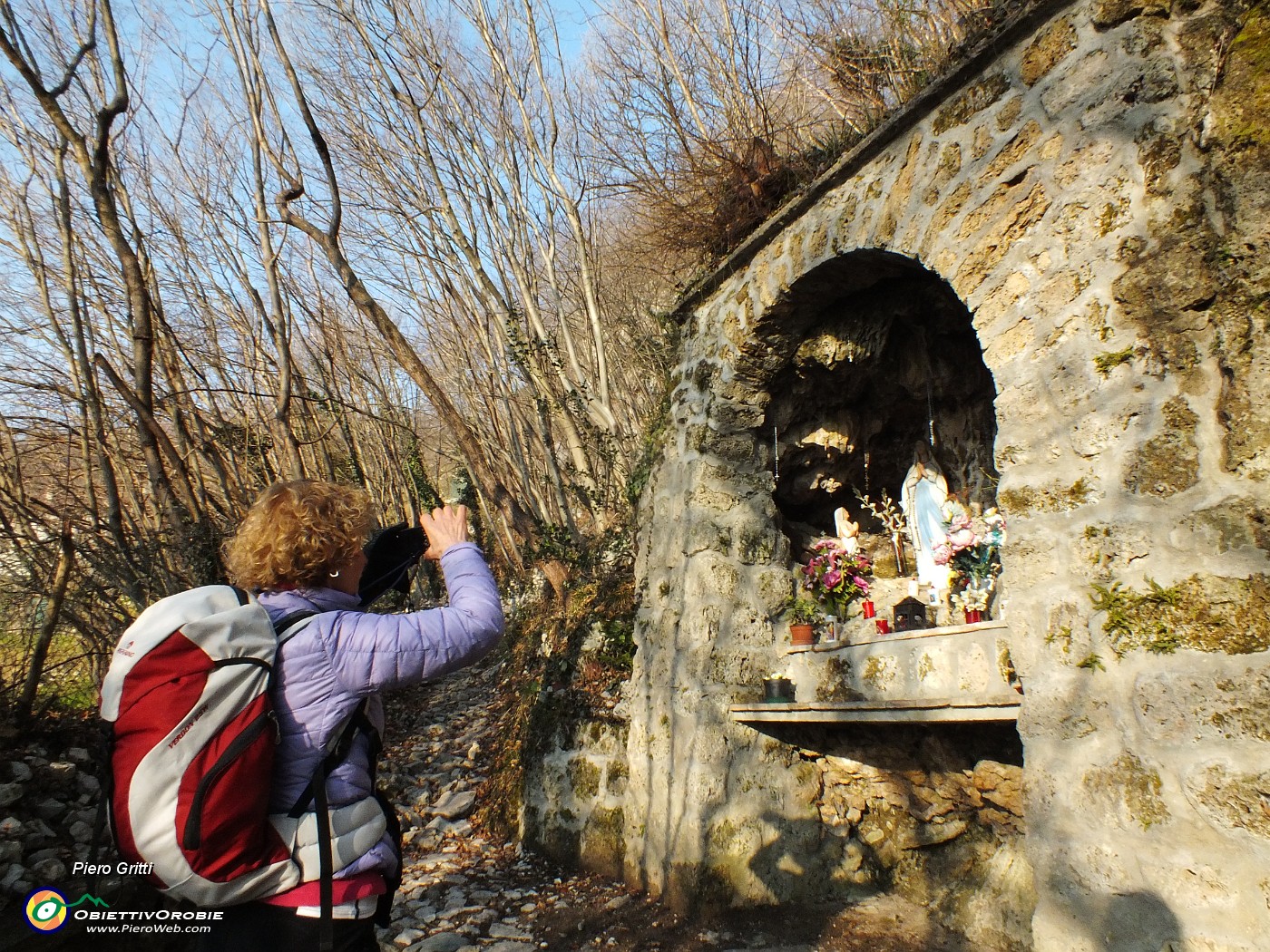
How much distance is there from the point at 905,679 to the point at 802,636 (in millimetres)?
669

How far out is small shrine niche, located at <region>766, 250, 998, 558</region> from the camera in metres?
4.09

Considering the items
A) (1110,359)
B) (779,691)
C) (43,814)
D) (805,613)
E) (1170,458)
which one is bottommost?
(43,814)

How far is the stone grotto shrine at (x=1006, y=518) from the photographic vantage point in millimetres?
2059

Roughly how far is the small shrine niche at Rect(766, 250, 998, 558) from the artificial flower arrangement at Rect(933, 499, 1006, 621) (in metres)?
0.49

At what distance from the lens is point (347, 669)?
151cm

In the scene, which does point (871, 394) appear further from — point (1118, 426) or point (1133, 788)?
point (1133, 788)

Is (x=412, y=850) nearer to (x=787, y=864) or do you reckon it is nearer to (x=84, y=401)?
(x=787, y=864)

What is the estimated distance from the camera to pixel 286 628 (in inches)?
59.1

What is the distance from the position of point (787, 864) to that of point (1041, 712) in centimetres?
189

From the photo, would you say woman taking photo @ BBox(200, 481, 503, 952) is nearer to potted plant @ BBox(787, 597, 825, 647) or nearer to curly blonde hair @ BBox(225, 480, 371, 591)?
curly blonde hair @ BBox(225, 480, 371, 591)

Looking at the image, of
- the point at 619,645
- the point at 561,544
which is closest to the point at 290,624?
the point at 619,645

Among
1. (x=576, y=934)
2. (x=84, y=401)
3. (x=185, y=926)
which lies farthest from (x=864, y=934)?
(x=84, y=401)

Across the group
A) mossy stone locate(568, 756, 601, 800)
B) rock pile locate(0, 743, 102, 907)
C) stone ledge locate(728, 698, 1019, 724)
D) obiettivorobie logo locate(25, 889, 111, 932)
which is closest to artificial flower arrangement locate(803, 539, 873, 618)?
stone ledge locate(728, 698, 1019, 724)

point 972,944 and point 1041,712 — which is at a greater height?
point 1041,712
